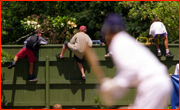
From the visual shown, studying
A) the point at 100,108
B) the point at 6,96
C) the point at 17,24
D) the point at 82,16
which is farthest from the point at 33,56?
the point at 82,16

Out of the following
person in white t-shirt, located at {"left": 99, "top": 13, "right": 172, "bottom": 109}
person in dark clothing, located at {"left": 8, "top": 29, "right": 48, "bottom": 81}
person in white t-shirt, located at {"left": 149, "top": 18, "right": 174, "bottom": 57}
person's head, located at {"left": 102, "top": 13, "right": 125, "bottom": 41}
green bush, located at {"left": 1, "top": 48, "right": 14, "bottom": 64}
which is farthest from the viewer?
person in dark clothing, located at {"left": 8, "top": 29, "right": 48, "bottom": 81}

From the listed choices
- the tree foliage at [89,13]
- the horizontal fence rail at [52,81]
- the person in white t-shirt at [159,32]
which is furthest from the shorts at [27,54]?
the person in white t-shirt at [159,32]

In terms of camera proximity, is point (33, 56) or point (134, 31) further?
point (134, 31)

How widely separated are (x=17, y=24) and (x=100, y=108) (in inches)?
269

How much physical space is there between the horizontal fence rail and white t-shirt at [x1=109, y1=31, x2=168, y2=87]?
5038 millimetres

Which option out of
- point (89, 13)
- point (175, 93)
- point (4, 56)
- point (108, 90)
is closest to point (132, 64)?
point (108, 90)

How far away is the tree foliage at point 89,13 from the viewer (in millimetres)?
10461

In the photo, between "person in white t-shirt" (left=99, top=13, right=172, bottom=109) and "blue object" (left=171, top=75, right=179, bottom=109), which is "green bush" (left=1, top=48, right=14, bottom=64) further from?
"person in white t-shirt" (left=99, top=13, right=172, bottom=109)

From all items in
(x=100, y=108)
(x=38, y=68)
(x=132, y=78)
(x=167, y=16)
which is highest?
(x=167, y=16)

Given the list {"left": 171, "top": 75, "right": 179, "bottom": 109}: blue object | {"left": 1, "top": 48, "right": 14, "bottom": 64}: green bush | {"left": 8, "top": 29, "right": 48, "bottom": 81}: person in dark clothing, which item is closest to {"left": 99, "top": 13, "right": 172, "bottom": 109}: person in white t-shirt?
{"left": 171, "top": 75, "right": 179, "bottom": 109}: blue object

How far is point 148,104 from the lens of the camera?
2857mm

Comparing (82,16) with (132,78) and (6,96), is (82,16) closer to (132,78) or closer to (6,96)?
(6,96)

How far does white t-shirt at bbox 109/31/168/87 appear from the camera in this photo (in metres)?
2.81

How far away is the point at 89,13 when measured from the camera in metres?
16.6
